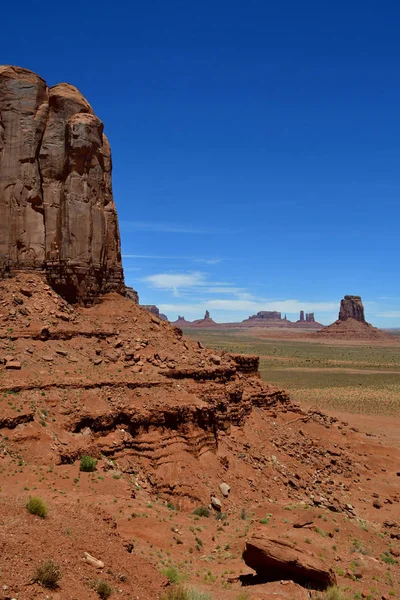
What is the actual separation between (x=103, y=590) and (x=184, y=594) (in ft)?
6.35

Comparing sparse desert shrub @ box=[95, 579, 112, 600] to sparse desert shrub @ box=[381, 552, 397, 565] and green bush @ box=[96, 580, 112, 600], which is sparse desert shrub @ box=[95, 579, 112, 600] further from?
sparse desert shrub @ box=[381, 552, 397, 565]

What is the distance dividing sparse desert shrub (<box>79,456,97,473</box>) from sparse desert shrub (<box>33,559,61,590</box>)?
8670 millimetres

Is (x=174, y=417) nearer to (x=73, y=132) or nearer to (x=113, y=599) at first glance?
(x=113, y=599)

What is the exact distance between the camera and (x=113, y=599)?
10.2 meters

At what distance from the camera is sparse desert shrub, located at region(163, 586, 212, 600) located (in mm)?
11000

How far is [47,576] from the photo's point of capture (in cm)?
962

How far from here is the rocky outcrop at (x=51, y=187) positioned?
26953 millimetres

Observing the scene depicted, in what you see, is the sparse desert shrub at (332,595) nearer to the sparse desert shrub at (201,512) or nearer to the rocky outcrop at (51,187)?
the sparse desert shrub at (201,512)

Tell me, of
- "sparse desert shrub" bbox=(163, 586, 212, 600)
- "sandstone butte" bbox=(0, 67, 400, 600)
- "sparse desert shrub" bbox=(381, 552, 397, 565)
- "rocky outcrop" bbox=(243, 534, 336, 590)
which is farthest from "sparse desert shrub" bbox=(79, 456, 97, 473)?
"sparse desert shrub" bbox=(381, 552, 397, 565)

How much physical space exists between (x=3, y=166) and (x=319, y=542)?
23.0 metres

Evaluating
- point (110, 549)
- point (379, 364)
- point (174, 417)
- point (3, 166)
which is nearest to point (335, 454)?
point (174, 417)

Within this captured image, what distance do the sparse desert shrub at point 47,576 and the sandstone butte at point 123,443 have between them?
0.36 feet

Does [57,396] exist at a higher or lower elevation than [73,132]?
lower

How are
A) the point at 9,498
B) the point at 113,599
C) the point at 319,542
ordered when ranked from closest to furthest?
the point at 113,599, the point at 9,498, the point at 319,542
